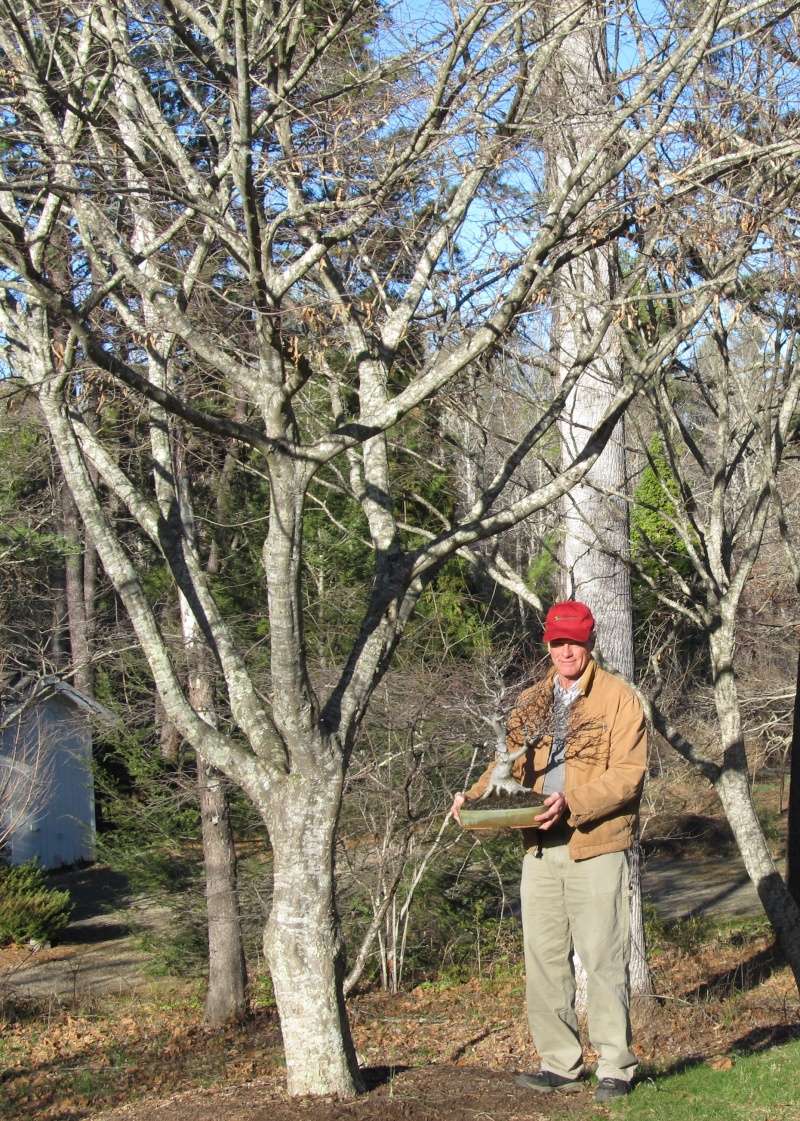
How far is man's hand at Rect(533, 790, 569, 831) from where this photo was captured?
4395 mm

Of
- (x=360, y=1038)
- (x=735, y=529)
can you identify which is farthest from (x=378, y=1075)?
(x=360, y=1038)

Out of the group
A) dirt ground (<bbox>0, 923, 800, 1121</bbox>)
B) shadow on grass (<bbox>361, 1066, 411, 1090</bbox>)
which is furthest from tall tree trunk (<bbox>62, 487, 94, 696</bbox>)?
shadow on grass (<bbox>361, 1066, 411, 1090</bbox>)

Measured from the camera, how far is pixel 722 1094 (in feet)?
15.5

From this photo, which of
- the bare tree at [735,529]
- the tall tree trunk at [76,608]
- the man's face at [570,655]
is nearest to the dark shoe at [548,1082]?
the man's face at [570,655]

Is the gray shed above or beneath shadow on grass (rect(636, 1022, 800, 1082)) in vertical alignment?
above

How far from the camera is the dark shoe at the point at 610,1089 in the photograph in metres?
4.44

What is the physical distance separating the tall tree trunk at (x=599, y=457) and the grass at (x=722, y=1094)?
345 centimetres

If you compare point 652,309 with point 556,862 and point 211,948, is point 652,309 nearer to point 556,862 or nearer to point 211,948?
point 556,862

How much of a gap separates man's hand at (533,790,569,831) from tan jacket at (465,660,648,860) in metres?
0.04

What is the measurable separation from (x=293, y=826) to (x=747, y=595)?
11653mm

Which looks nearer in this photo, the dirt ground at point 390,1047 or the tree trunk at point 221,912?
the dirt ground at point 390,1047

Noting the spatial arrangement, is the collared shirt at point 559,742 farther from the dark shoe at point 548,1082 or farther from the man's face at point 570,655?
the dark shoe at point 548,1082

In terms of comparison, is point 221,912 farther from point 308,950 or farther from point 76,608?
point 76,608

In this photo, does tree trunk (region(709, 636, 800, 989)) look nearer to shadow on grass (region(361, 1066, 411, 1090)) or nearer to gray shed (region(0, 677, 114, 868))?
shadow on grass (region(361, 1066, 411, 1090))
